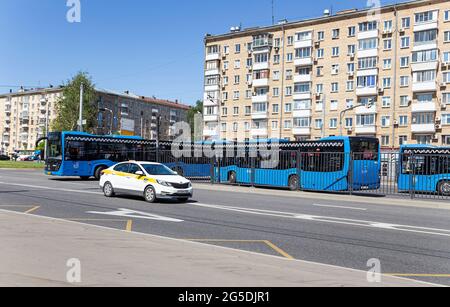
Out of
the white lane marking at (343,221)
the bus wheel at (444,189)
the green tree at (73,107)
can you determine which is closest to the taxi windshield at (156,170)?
the white lane marking at (343,221)

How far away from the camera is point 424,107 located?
53.6 metres

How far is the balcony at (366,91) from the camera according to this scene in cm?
5778

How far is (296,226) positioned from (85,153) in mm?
21346

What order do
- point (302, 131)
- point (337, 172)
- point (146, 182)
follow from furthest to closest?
1. point (302, 131)
2. point (337, 172)
3. point (146, 182)

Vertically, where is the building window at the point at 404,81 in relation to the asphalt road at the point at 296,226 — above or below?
above

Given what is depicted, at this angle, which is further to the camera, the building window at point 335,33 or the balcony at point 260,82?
the balcony at point 260,82

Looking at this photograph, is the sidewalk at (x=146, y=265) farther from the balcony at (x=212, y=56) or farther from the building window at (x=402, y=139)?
the balcony at (x=212, y=56)

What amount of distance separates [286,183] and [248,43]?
161 feet

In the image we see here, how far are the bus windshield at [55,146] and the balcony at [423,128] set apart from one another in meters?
41.9

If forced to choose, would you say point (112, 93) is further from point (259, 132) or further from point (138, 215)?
point (138, 215)

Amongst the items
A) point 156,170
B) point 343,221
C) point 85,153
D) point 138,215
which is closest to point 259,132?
point 85,153

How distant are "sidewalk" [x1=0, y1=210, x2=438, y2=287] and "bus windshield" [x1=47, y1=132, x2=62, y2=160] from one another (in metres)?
21.1
